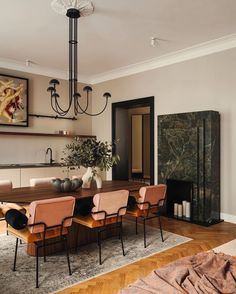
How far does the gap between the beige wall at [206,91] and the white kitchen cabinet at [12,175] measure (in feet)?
9.58

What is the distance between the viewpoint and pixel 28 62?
5.46 meters

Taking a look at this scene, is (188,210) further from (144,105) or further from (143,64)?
(143,64)

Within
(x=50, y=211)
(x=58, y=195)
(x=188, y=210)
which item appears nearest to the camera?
(x=50, y=211)

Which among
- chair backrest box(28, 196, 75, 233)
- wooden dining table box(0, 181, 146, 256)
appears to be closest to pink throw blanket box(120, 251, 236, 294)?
chair backrest box(28, 196, 75, 233)

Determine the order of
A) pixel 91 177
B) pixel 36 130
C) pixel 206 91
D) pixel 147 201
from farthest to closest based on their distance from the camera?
pixel 36 130
pixel 206 91
pixel 91 177
pixel 147 201

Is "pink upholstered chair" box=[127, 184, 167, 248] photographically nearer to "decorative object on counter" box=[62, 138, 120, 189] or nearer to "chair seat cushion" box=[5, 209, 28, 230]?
A: "decorative object on counter" box=[62, 138, 120, 189]

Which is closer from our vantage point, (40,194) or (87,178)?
(40,194)

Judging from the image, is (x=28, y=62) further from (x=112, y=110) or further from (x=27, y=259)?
(x=27, y=259)

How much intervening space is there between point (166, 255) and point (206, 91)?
2.84m

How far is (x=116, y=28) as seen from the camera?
13.0 ft

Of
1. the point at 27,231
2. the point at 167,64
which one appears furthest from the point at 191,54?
the point at 27,231

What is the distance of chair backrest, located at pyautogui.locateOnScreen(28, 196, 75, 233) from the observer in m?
2.44

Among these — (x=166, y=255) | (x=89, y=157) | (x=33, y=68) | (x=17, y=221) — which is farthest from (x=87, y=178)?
(x=33, y=68)

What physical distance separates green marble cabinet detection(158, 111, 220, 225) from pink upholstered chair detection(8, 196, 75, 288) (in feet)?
8.07
